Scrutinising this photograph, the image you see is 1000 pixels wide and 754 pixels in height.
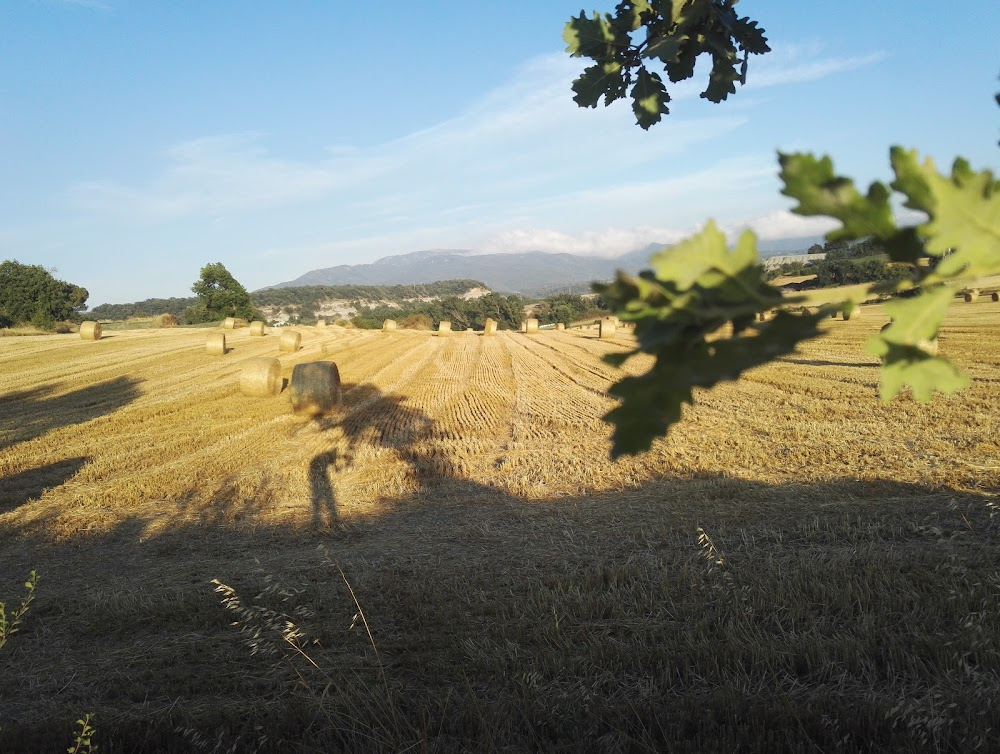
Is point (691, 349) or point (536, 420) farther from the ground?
point (691, 349)

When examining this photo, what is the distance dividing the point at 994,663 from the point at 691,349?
13.5 feet

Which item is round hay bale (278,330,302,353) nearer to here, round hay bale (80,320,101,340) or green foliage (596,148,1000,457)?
round hay bale (80,320,101,340)

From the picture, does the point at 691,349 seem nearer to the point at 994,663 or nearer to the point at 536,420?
the point at 994,663

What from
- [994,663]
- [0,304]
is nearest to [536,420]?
[994,663]

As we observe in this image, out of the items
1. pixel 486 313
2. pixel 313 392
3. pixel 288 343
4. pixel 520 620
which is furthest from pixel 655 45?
pixel 486 313

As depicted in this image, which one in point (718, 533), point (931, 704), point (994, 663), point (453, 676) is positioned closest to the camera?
point (931, 704)

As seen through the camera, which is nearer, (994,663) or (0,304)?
(994,663)

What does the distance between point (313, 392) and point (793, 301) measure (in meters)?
15.0

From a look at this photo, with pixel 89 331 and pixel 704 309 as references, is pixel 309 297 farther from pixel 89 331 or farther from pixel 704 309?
pixel 704 309

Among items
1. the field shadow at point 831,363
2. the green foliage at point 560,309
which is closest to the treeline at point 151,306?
the green foliage at point 560,309

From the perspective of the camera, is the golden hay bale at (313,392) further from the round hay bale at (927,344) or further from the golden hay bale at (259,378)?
the round hay bale at (927,344)

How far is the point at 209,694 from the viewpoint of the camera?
432cm

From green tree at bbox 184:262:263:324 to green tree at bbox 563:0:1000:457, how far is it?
70905 millimetres

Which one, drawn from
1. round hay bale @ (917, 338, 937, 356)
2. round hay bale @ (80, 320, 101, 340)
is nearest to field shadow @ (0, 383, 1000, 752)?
round hay bale @ (917, 338, 937, 356)
